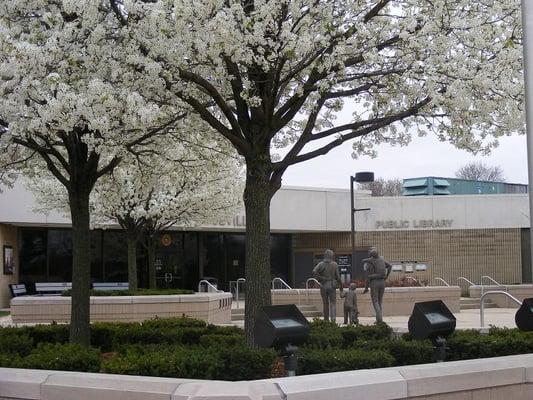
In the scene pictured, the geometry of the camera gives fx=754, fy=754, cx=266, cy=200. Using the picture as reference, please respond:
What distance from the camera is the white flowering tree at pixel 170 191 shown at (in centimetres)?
1378

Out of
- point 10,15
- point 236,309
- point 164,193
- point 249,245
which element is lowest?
point 236,309

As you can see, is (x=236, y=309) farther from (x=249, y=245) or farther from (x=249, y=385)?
(x=249, y=385)

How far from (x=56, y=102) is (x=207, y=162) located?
5.85m

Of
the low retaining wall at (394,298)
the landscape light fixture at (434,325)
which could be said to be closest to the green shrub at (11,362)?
the landscape light fixture at (434,325)

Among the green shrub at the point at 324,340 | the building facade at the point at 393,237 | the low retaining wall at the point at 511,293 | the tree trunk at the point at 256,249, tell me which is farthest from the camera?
the building facade at the point at 393,237

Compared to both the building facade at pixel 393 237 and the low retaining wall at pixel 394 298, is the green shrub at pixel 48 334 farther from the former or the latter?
the building facade at pixel 393 237

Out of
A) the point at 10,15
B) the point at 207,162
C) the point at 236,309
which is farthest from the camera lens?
the point at 236,309

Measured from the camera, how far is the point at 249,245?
1009 cm

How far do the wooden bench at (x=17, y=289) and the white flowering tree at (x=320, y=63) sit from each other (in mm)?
20004

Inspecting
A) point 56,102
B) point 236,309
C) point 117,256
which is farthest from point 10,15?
point 117,256

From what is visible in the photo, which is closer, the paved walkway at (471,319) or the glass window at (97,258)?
the paved walkway at (471,319)

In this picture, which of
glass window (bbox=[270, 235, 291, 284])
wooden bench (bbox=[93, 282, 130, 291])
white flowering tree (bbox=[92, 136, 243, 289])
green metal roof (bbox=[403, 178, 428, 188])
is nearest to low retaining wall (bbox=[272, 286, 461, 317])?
white flowering tree (bbox=[92, 136, 243, 289])

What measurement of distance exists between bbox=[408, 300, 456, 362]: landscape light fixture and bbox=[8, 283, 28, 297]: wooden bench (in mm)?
21857

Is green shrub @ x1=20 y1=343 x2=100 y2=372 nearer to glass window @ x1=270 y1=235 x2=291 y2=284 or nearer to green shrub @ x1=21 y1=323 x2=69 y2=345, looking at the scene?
green shrub @ x1=21 y1=323 x2=69 y2=345
